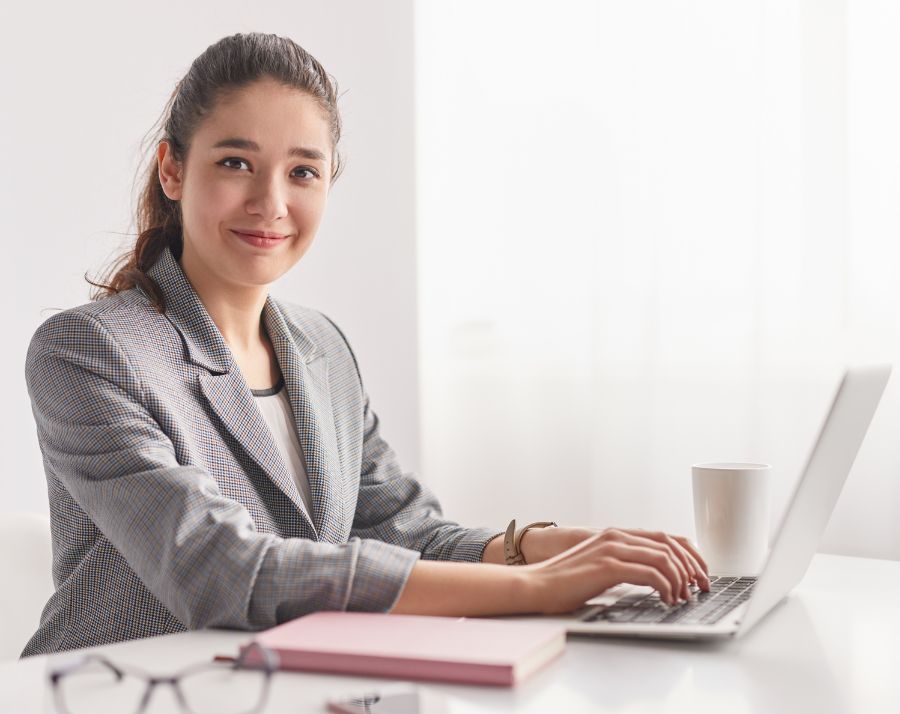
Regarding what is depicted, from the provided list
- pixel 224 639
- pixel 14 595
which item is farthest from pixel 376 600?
pixel 14 595

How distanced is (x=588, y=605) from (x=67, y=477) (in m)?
0.55

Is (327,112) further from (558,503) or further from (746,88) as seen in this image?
(558,503)

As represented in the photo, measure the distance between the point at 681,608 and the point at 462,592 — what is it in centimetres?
Result: 20

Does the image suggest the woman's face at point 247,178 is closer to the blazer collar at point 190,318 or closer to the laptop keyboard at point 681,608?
the blazer collar at point 190,318

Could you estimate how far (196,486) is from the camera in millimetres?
1015

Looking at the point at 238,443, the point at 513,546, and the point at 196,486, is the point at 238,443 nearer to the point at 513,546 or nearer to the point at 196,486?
the point at 196,486

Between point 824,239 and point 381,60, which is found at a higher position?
point 381,60

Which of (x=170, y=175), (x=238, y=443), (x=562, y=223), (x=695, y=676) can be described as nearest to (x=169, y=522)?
(x=238, y=443)

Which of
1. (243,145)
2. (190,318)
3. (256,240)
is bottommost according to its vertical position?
(190,318)

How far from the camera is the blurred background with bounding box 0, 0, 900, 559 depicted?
7.14ft

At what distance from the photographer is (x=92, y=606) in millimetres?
1199

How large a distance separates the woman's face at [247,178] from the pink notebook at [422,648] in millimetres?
654

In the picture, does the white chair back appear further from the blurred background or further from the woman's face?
the blurred background

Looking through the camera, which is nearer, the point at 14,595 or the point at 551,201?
the point at 14,595
